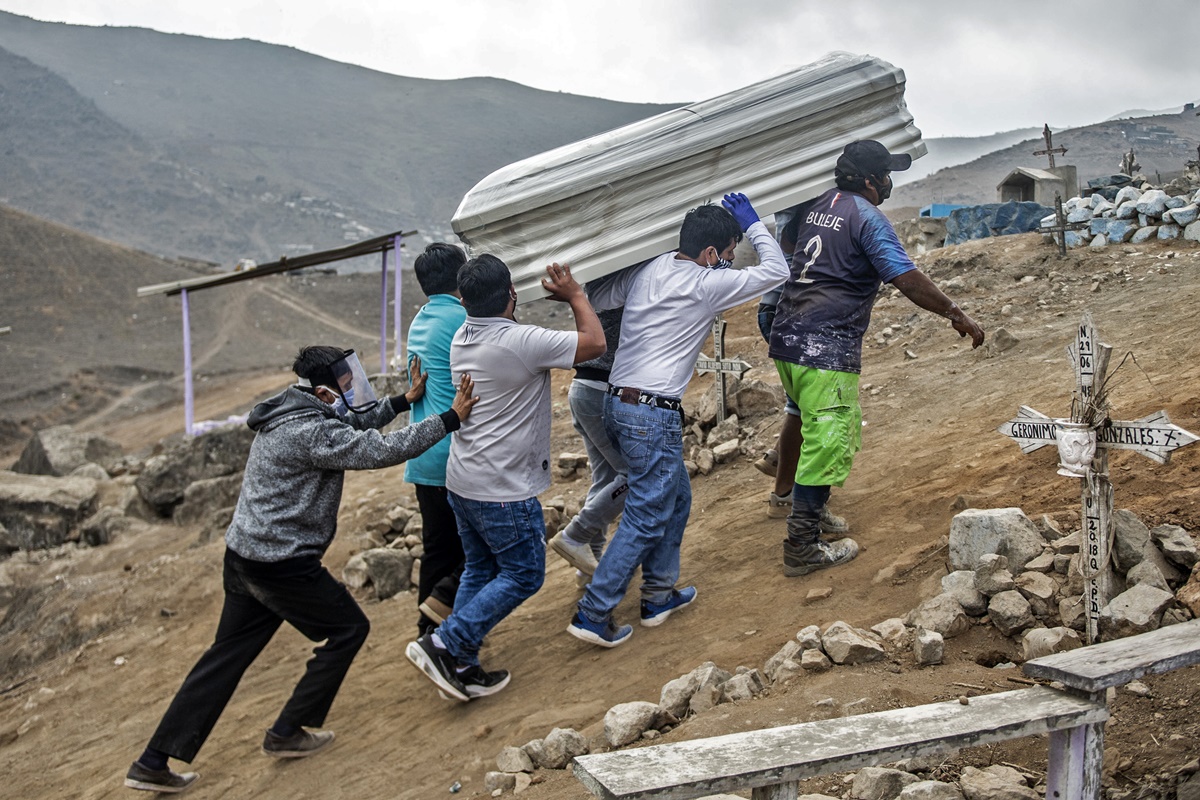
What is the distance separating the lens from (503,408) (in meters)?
4.00

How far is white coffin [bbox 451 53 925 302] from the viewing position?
13.9 feet

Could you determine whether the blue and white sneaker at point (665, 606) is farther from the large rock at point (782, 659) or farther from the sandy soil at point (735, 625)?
the large rock at point (782, 659)

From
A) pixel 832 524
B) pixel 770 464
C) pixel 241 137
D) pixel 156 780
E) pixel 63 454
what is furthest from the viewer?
pixel 241 137

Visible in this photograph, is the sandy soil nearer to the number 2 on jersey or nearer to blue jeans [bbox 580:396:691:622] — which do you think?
blue jeans [bbox 580:396:691:622]

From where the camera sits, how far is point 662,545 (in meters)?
4.27

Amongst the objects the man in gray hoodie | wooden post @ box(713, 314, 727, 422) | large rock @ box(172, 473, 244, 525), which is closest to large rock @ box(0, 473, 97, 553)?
large rock @ box(172, 473, 244, 525)

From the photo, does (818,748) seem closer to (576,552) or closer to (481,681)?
(481,681)

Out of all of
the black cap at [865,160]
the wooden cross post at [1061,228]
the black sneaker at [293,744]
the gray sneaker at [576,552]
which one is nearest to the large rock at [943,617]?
the gray sneaker at [576,552]

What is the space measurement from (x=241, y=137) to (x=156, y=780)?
280 ft

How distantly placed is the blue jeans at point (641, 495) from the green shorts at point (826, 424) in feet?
1.72

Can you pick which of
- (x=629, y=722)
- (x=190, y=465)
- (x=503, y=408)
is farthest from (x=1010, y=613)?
(x=190, y=465)

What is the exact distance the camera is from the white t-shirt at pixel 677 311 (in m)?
3.98

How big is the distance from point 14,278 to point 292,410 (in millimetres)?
31201

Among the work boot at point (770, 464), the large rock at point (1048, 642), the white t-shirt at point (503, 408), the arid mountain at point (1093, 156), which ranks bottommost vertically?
the large rock at point (1048, 642)
